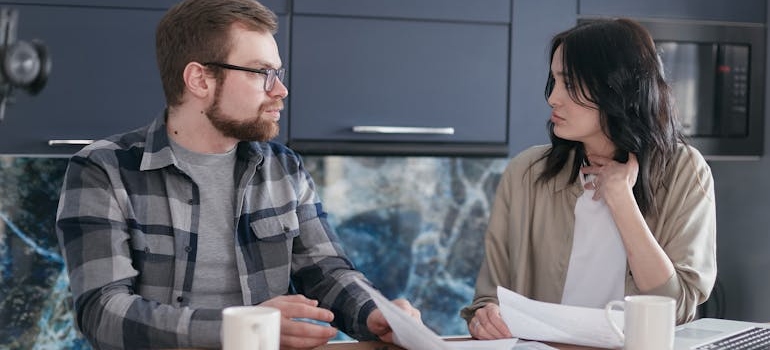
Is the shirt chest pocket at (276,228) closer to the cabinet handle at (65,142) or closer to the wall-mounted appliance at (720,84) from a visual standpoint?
the cabinet handle at (65,142)

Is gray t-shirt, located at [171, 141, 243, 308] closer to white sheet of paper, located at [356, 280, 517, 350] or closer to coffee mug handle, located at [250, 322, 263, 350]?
white sheet of paper, located at [356, 280, 517, 350]

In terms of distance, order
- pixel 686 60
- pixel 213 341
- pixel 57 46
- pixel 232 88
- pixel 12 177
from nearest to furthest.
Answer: pixel 213 341
pixel 232 88
pixel 57 46
pixel 12 177
pixel 686 60

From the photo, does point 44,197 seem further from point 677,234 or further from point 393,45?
point 677,234

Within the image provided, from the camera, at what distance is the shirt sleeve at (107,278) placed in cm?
150

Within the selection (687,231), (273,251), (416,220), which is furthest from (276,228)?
(416,220)

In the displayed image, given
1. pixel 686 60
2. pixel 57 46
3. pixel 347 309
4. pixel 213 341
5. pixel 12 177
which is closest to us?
pixel 213 341

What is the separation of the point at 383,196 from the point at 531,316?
139 centimetres

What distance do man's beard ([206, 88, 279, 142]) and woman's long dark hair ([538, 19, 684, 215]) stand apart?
2.10 feet

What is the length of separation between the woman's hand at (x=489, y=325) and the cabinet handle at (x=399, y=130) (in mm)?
1032

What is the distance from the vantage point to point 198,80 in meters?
1.86

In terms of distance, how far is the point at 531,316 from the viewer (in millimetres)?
1516

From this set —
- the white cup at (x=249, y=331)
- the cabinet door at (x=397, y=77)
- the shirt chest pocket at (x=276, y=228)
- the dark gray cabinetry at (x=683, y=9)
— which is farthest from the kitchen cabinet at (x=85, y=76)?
the white cup at (x=249, y=331)

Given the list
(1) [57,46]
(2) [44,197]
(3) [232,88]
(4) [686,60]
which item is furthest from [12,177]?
(4) [686,60]

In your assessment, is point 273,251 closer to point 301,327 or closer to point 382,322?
point 382,322
